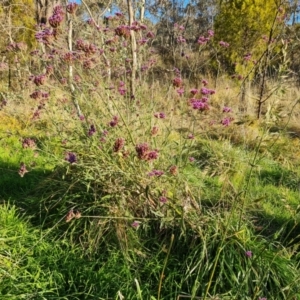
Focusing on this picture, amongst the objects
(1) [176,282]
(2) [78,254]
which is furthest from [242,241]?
(2) [78,254]

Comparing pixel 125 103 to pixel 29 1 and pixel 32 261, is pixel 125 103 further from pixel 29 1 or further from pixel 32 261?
pixel 29 1

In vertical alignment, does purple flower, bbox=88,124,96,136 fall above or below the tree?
below

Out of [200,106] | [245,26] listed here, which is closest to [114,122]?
[200,106]

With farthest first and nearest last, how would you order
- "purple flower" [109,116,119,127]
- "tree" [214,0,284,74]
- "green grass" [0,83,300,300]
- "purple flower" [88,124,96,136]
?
"tree" [214,0,284,74] → "purple flower" [88,124,96,136] → "purple flower" [109,116,119,127] → "green grass" [0,83,300,300]

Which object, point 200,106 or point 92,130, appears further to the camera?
point 92,130

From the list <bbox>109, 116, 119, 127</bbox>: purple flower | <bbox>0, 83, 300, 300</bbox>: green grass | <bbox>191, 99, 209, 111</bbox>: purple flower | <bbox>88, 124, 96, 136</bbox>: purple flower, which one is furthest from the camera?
<bbox>88, 124, 96, 136</bbox>: purple flower

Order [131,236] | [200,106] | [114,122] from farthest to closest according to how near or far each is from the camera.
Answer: [131,236], [114,122], [200,106]

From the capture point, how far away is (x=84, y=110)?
3260 millimetres

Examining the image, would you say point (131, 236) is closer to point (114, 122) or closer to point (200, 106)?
point (114, 122)

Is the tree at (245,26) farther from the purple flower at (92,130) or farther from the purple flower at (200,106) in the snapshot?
the purple flower at (200,106)

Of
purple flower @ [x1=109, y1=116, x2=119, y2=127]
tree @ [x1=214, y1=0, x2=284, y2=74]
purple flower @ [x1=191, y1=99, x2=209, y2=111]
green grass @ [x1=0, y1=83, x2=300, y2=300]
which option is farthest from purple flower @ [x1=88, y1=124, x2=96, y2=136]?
tree @ [x1=214, y1=0, x2=284, y2=74]

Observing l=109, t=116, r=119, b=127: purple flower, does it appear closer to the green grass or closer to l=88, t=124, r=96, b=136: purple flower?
the green grass

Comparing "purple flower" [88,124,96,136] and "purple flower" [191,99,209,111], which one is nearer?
"purple flower" [191,99,209,111]

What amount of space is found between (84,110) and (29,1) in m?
11.8
